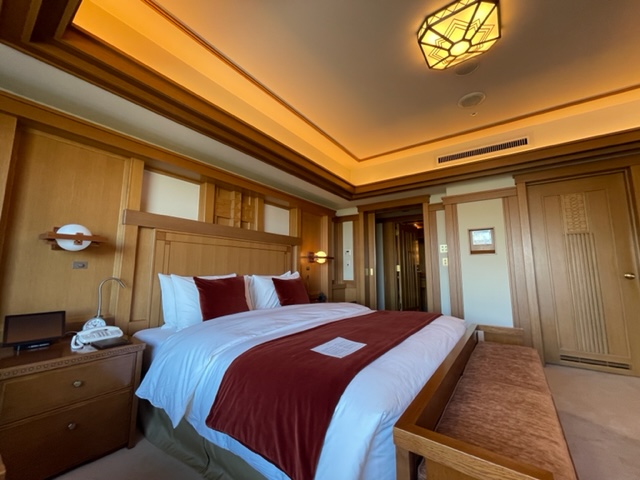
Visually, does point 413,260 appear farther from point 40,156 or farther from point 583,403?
point 40,156

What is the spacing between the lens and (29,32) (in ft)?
4.58

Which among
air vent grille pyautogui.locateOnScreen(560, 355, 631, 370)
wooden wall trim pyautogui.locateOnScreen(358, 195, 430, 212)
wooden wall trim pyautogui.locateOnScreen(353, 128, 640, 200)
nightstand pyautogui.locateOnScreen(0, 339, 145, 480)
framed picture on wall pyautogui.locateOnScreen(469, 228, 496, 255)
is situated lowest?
air vent grille pyautogui.locateOnScreen(560, 355, 631, 370)

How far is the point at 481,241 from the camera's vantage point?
356cm

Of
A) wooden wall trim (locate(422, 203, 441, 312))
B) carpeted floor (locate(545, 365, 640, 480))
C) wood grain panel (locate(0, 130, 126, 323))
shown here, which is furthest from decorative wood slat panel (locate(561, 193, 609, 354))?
wood grain panel (locate(0, 130, 126, 323))

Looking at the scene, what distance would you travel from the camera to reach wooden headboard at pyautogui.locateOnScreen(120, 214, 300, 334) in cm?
239

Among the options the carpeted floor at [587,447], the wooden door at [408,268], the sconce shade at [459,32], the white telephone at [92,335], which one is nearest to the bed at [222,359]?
the carpeted floor at [587,447]

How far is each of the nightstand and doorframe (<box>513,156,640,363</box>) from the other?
3.95 metres

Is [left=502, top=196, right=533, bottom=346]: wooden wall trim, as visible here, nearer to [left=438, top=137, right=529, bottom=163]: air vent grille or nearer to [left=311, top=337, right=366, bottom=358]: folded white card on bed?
[left=438, top=137, right=529, bottom=163]: air vent grille

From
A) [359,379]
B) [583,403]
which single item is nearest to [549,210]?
[583,403]

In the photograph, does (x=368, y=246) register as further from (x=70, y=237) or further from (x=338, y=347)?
(x=70, y=237)

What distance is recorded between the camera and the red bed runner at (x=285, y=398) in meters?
0.98

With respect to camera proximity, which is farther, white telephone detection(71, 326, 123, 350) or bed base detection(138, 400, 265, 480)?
white telephone detection(71, 326, 123, 350)

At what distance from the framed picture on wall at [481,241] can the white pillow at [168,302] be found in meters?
3.51

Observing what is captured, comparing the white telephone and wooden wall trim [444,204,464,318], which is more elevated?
wooden wall trim [444,204,464,318]
